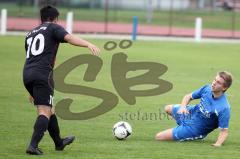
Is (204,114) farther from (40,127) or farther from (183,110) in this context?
(40,127)

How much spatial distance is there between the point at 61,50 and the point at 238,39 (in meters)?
16.0

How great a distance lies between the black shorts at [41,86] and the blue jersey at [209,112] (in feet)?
8.55

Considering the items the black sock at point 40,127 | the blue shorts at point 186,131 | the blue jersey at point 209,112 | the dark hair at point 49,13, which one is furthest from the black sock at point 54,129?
the blue jersey at point 209,112

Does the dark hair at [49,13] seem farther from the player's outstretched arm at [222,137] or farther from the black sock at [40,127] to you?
the player's outstretched arm at [222,137]

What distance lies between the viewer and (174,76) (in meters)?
21.0

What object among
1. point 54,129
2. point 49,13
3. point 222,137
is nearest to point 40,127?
point 54,129

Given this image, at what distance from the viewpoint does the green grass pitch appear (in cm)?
1006

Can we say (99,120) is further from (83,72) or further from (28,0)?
(28,0)

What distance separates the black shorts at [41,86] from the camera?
934 centimetres

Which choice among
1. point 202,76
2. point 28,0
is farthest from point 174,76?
point 28,0

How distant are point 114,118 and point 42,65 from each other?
13.7ft

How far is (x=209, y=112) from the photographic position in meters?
10.8

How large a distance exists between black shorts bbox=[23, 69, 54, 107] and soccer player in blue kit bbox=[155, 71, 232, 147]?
2.28 metres

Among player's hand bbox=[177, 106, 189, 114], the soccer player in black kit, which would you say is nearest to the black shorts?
the soccer player in black kit
